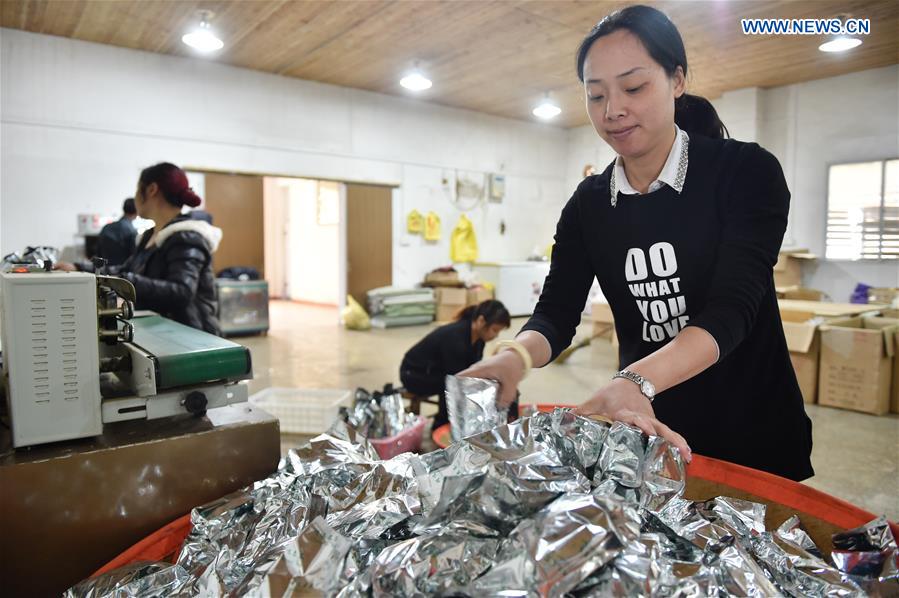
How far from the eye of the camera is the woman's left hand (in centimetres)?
77

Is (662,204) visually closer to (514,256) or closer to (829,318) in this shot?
(829,318)

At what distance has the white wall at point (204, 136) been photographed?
5098 millimetres

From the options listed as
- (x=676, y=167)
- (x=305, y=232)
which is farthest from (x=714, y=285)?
(x=305, y=232)

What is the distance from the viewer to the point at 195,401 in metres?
1.08

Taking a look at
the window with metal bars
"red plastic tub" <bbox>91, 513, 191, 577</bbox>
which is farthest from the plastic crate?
the window with metal bars

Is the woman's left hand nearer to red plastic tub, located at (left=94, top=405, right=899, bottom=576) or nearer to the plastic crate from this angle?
red plastic tub, located at (left=94, top=405, right=899, bottom=576)

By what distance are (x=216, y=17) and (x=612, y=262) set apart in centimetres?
479

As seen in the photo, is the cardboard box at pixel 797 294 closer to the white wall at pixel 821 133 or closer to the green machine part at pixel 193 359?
the white wall at pixel 821 133

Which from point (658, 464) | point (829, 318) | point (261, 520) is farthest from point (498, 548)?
point (829, 318)

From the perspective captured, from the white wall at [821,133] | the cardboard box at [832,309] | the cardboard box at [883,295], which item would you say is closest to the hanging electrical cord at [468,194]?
the white wall at [821,133]

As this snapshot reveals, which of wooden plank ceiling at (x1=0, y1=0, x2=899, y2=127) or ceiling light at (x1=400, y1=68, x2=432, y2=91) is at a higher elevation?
wooden plank ceiling at (x1=0, y1=0, x2=899, y2=127)

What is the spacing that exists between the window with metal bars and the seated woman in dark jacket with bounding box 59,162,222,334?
6.67m

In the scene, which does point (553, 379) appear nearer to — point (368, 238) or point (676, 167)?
point (676, 167)

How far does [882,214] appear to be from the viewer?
6.02m
